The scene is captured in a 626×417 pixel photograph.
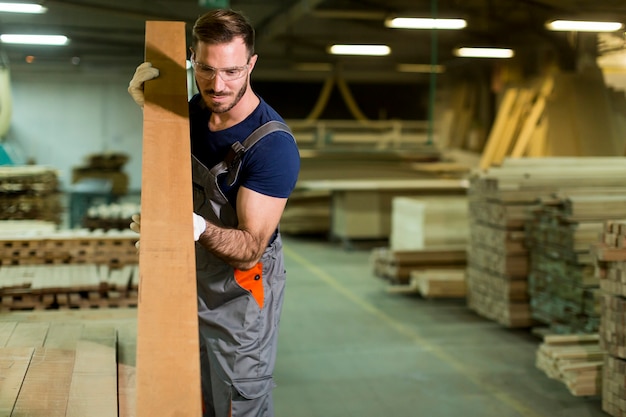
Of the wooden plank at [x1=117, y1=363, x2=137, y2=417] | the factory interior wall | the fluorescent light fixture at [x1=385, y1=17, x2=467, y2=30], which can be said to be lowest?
the wooden plank at [x1=117, y1=363, x2=137, y2=417]

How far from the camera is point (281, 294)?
3377 mm

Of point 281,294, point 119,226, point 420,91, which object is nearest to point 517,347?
point 119,226

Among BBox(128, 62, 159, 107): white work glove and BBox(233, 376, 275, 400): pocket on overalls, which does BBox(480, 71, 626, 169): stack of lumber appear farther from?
BBox(128, 62, 159, 107): white work glove

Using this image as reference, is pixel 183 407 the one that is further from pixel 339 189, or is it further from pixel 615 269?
pixel 339 189

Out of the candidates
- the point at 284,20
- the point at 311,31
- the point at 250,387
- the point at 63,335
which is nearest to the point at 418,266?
the point at 63,335

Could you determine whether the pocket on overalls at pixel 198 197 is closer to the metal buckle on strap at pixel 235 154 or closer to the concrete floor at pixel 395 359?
the metal buckle on strap at pixel 235 154

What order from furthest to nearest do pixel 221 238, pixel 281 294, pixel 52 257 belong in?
pixel 52 257 → pixel 281 294 → pixel 221 238

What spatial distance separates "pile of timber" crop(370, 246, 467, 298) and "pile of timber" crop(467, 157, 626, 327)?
106 cm

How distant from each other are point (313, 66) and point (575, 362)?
14.7 m

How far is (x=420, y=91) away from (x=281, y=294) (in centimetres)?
1983

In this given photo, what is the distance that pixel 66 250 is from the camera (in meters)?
6.50

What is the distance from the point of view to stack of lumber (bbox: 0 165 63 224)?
8812 millimetres

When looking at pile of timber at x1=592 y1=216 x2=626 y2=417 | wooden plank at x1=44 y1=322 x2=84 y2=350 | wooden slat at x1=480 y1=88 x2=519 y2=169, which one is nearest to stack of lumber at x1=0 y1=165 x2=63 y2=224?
wooden plank at x1=44 y1=322 x2=84 y2=350

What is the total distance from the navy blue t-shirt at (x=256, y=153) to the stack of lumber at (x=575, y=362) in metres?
3.52
